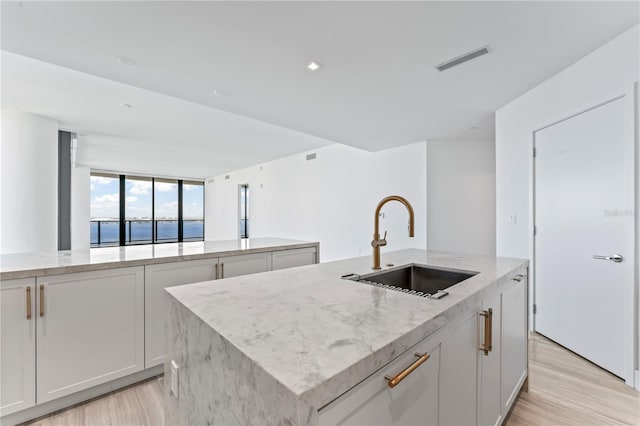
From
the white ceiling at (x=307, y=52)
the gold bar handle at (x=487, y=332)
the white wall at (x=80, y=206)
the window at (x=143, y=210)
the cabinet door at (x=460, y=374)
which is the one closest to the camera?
the cabinet door at (x=460, y=374)

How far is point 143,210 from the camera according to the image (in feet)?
31.9

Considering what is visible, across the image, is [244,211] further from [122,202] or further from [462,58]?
[462,58]

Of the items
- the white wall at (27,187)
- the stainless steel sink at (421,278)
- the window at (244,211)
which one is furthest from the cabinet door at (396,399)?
the window at (244,211)

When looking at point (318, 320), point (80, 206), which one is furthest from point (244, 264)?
point (80, 206)

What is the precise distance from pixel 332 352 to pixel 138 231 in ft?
36.6

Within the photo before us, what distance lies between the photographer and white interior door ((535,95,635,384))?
6.83ft

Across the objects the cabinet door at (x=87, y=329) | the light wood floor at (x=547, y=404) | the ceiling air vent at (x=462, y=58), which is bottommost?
the light wood floor at (x=547, y=404)

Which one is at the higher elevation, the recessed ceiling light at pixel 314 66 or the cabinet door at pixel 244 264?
the recessed ceiling light at pixel 314 66

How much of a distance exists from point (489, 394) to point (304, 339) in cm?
113

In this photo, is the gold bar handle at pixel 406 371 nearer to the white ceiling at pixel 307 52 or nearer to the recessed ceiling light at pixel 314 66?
the white ceiling at pixel 307 52

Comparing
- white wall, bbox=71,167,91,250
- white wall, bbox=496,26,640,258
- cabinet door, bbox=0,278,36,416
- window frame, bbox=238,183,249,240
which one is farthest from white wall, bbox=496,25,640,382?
white wall, bbox=71,167,91,250

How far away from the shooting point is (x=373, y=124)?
394cm

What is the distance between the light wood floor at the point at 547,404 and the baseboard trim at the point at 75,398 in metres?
0.04

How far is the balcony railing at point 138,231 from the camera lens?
30.9 ft
